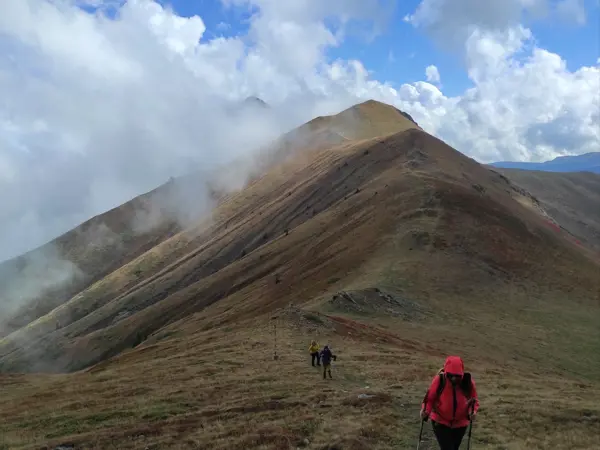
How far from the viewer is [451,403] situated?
11180 mm

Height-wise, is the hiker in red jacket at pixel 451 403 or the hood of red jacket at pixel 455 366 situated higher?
the hood of red jacket at pixel 455 366

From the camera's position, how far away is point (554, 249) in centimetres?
7956

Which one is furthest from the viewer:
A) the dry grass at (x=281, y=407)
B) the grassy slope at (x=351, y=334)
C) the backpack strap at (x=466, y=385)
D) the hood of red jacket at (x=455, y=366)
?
the grassy slope at (x=351, y=334)

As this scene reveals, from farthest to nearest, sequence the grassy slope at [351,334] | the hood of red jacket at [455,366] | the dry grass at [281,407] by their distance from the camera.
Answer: the grassy slope at [351,334] < the dry grass at [281,407] < the hood of red jacket at [455,366]

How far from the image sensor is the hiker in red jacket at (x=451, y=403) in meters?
11.1

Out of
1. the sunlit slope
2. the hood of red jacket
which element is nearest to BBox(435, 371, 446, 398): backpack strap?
the hood of red jacket

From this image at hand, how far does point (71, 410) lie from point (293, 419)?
11242 mm

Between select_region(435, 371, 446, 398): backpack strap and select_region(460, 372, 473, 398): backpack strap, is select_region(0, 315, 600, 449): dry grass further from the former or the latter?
select_region(460, 372, 473, 398): backpack strap

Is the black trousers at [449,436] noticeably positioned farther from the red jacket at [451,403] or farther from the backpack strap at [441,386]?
the backpack strap at [441,386]

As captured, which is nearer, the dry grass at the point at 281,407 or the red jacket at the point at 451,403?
the red jacket at the point at 451,403

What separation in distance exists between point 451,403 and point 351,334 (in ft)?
93.2

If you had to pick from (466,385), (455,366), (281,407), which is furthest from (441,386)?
(281,407)

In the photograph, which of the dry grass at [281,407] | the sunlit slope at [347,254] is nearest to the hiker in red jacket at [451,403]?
the dry grass at [281,407]

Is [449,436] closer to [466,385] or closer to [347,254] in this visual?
[466,385]
